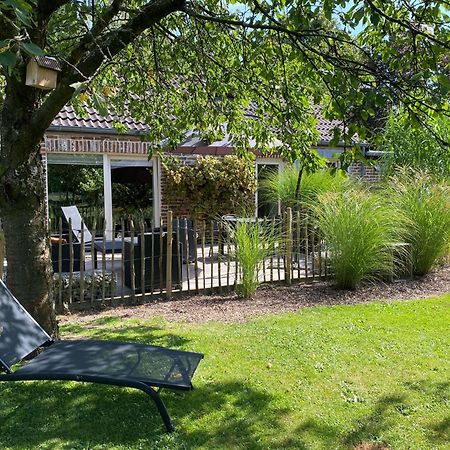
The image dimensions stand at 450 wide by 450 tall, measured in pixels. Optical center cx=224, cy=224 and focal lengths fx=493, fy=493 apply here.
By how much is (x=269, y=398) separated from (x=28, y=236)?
225cm

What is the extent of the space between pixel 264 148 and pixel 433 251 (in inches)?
130

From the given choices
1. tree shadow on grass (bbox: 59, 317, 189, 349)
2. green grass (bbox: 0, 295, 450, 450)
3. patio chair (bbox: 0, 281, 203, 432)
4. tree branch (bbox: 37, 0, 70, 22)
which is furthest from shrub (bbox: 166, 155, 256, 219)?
patio chair (bbox: 0, 281, 203, 432)

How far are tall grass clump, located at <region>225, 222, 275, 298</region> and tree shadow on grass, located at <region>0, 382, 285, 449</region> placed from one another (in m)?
2.84

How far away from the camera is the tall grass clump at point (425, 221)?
767 cm

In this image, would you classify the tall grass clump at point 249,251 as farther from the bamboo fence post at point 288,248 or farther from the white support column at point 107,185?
the white support column at point 107,185

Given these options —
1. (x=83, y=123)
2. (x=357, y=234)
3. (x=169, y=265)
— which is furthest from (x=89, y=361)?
(x=83, y=123)

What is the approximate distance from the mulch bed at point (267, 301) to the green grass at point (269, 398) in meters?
0.59

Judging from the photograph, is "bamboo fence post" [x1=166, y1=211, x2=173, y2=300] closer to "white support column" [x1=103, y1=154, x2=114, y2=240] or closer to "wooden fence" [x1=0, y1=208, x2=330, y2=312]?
"wooden fence" [x1=0, y1=208, x2=330, y2=312]

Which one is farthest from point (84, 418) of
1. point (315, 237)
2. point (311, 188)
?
point (311, 188)

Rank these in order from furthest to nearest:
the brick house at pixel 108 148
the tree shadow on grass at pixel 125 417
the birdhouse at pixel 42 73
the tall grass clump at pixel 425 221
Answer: the brick house at pixel 108 148 → the tall grass clump at pixel 425 221 → the birdhouse at pixel 42 73 → the tree shadow on grass at pixel 125 417

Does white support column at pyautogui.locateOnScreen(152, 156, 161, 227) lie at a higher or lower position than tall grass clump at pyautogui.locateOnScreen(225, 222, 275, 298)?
higher

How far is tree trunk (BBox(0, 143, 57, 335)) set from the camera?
3.86m

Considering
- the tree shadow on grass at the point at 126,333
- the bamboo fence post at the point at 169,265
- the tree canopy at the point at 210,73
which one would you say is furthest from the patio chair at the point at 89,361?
the bamboo fence post at the point at 169,265

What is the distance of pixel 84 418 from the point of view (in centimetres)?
314
